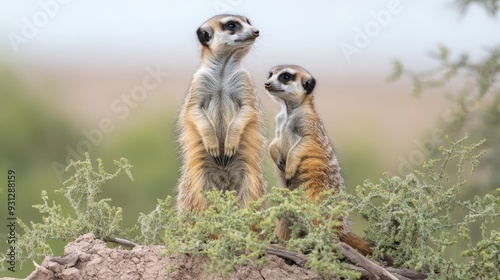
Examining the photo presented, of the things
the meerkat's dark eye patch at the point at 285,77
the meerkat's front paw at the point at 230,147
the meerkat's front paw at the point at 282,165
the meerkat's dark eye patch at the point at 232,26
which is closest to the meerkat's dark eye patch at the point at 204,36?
the meerkat's dark eye patch at the point at 232,26

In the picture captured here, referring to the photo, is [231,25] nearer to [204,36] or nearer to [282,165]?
[204,36]

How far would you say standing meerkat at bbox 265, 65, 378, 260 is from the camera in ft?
17.7

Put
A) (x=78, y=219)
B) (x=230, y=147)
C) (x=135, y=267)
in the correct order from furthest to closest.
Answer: (x=230, y=147) → (x=78, y=219) → (x=135, y=267)

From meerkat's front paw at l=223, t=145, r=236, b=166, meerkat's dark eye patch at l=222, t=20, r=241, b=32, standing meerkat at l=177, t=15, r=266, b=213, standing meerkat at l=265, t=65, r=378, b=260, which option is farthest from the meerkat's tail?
meerkat's dark eye patch at l=222, t=20, r=241, b=32

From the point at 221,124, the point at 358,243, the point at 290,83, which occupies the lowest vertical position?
the point at 358,243

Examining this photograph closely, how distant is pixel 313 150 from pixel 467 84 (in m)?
3.43

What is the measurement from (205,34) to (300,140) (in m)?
0.89

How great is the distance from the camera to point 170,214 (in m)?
5.02

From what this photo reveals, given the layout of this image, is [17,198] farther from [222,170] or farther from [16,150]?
[222,170]

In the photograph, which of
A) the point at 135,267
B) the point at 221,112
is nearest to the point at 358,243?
the point at 221,112

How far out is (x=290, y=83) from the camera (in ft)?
18.2

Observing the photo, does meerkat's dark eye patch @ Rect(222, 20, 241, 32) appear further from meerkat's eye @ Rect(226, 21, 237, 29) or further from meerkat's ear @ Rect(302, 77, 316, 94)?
meerkat's ear @ Rect(302, 77, 316, 94)

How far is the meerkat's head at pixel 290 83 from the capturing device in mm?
5492

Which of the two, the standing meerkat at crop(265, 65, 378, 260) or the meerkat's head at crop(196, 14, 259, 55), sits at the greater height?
the meerkat's head at crop(196, 14, 259, 55)
